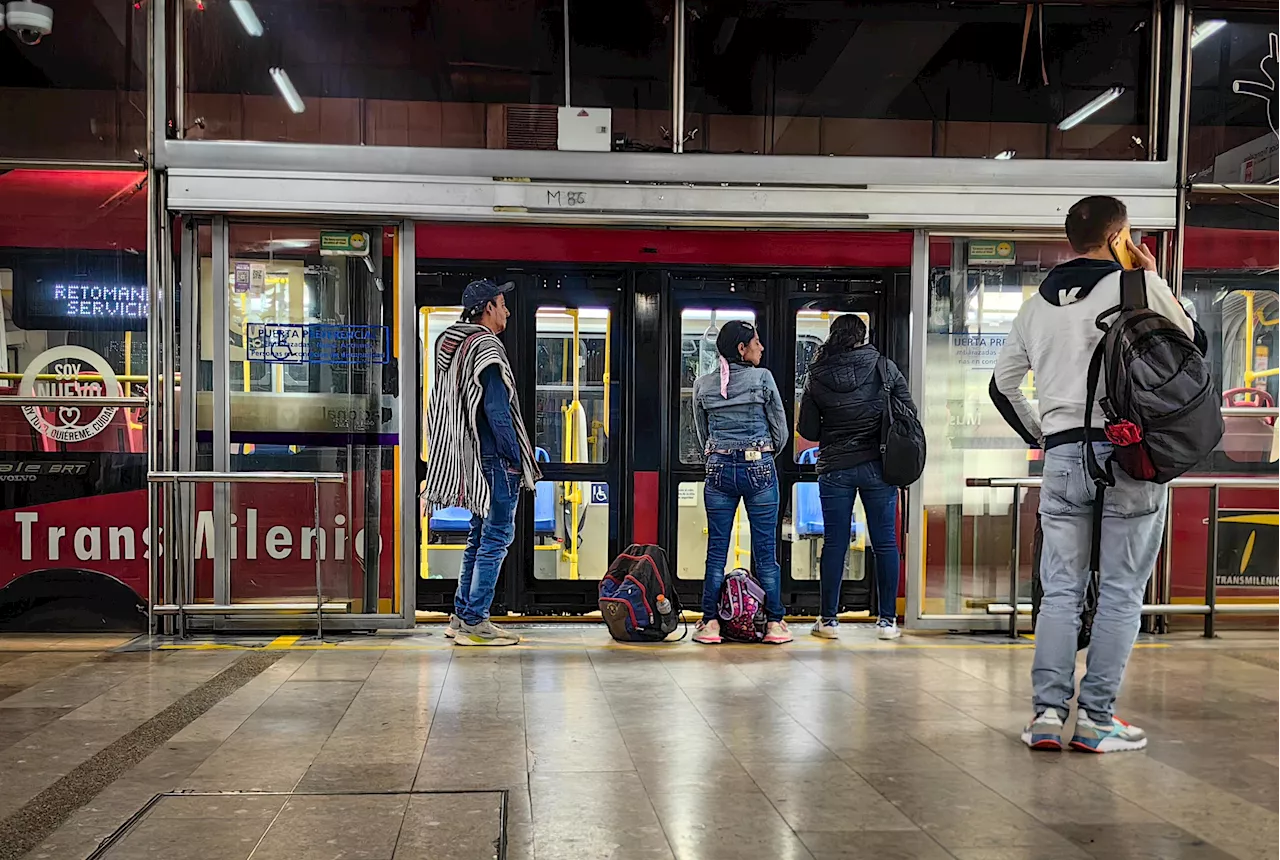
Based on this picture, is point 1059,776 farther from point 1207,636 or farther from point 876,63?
point 876,63

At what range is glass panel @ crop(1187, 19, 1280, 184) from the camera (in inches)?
245

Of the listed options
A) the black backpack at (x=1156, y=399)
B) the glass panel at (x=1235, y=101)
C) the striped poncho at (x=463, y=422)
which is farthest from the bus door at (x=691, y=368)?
the black backpack at (x=1156, y=399)

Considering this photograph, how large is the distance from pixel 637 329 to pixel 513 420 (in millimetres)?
1317

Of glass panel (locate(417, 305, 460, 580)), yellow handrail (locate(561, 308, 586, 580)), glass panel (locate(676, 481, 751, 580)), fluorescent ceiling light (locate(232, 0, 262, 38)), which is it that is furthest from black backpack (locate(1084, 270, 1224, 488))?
fluorescent ceiling light (locate(232, 0, 262, 38))

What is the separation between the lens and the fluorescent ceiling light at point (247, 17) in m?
6.13

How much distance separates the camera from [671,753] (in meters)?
3.59

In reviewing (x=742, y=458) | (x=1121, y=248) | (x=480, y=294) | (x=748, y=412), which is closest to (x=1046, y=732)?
(x=1121, y=248)

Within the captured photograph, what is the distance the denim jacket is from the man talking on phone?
2080 millimetres

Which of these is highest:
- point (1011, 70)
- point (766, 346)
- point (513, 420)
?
point (1011, 70)

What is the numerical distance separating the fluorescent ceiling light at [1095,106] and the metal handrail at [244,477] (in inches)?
180

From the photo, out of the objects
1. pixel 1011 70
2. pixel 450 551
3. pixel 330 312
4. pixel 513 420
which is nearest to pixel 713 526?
pixel 513 420

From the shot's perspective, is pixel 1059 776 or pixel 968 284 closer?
pixel 1059 776

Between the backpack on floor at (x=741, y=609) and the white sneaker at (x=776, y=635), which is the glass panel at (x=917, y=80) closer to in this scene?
the backpack on floor at (x=741, y=609)

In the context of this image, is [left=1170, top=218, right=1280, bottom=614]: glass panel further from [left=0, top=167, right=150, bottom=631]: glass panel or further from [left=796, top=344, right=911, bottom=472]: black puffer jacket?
[left=0, top=167, right=150, bottom=631]: glass panel
